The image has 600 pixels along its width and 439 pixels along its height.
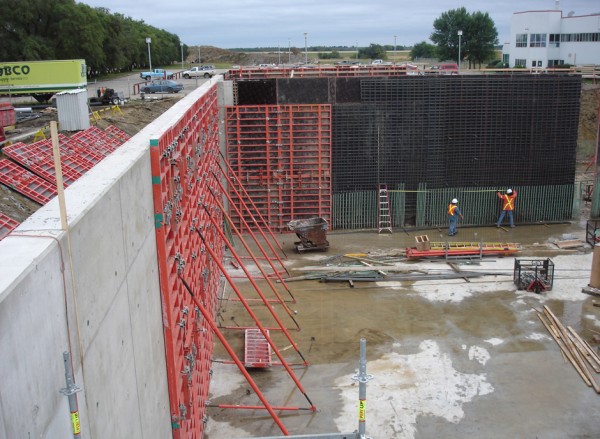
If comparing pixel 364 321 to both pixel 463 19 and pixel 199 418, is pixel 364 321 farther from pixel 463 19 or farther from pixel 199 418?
pixel 463 19

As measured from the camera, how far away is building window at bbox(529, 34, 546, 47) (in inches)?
2448

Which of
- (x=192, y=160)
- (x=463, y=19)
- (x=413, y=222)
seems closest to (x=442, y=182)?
(x=413, y=222)

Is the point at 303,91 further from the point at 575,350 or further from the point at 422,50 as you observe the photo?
the point at 422,50

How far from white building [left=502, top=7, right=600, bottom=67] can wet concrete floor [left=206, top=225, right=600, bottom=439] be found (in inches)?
1938

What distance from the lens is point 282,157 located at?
2069cm

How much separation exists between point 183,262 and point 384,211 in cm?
1373

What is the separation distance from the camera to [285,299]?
15.1 metres

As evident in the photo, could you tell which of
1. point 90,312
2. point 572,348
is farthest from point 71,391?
point 572,348

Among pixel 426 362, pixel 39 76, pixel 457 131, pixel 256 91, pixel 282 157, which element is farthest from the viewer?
pixel 39 76

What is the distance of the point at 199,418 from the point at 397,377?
3849mm

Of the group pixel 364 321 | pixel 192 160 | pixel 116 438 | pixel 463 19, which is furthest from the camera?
pixel 463 19

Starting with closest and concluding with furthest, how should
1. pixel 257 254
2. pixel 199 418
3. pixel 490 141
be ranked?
pixel 199 418
pixel 257 254
pixel 490 141

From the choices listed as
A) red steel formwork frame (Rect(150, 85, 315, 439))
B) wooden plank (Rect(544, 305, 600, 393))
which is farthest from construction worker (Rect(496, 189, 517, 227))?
red steel formwork frame (Rect(150, 85, 315, 439))

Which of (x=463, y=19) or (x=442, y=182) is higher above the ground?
(x=463, y=19)
